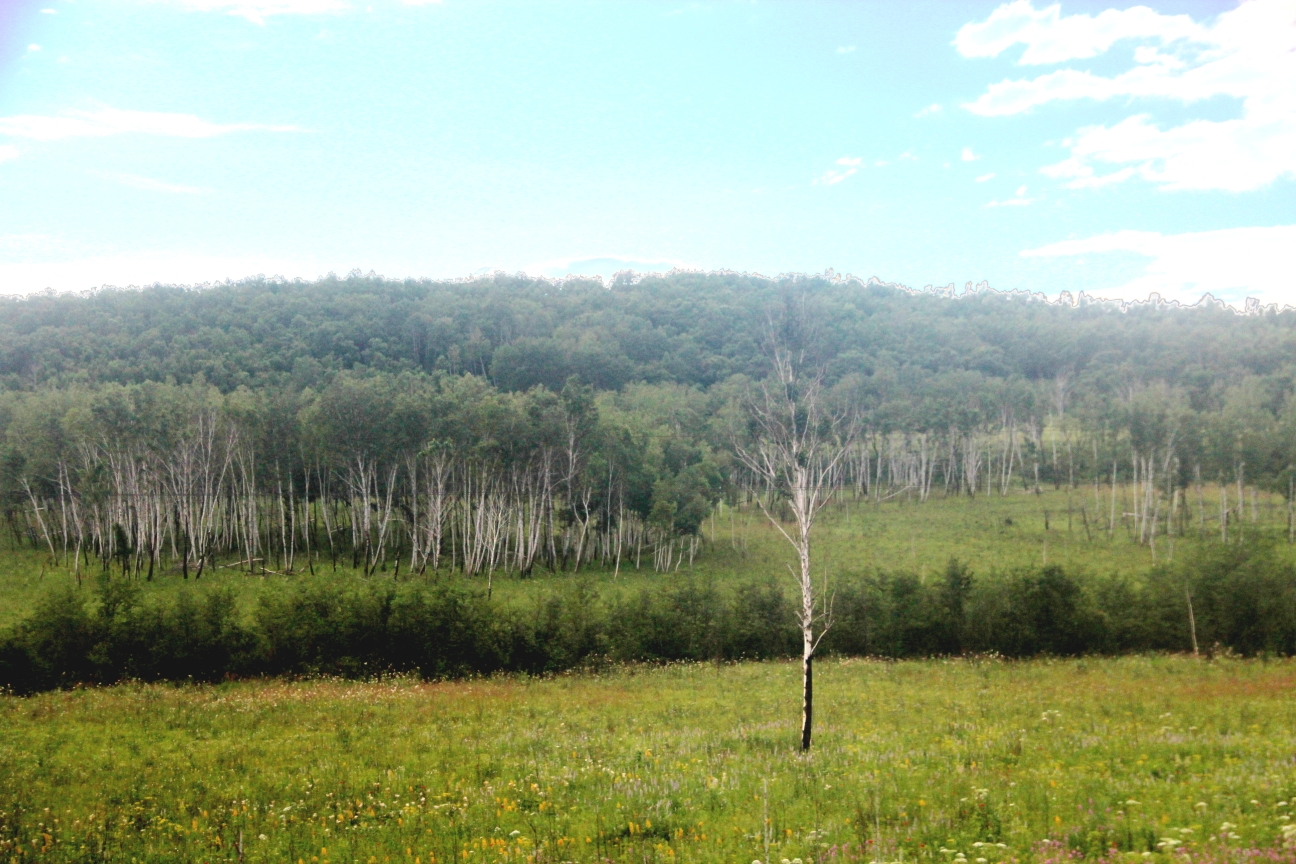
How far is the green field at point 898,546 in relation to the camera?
4981 cm

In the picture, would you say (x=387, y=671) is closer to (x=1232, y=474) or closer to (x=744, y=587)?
(x=744, y=587)

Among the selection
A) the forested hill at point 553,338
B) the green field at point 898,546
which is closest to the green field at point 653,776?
the green field at point 898,546

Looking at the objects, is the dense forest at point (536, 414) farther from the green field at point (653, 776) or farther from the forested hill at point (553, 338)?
the green field at point (653, 776)

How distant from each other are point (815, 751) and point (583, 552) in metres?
53.7

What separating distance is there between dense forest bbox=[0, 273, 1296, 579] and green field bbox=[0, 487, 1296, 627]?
2.22 meters

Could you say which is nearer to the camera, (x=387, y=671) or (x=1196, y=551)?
(x=387, y=671)

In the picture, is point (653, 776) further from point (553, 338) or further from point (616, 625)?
point (553, 338)

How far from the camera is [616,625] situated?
36094 millimetres

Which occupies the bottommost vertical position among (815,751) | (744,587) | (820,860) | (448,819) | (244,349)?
(744,587)

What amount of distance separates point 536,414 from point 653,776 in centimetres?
4799

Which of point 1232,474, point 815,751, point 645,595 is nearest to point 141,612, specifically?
point 645,595

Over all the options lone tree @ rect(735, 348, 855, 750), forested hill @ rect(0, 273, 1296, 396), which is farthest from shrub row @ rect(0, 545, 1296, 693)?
forested hill @ rect(0, 273, 1296, 396)

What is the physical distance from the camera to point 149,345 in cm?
9912

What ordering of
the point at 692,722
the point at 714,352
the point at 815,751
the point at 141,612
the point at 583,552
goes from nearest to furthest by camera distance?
the point at 815,751
the point at 692,722
the point at 141,612
the point at 583,552
the point at 714,352
